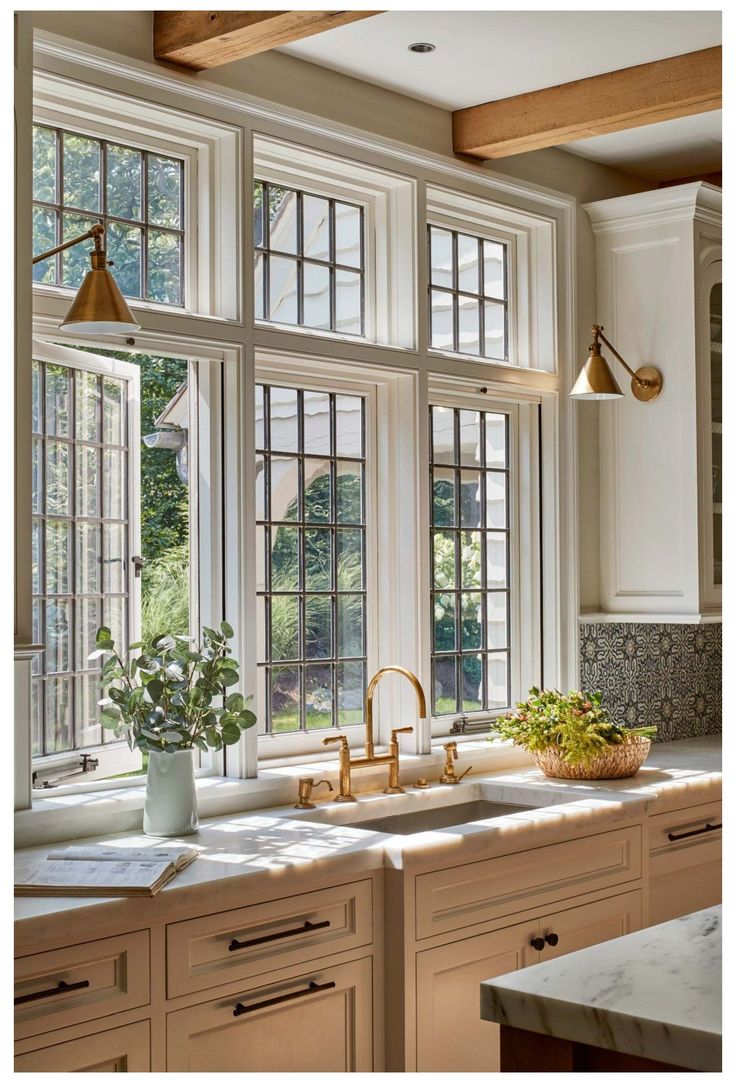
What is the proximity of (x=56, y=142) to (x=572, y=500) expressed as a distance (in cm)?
220

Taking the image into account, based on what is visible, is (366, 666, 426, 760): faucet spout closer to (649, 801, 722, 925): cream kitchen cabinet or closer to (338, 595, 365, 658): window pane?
(338, 595, 365, 658): window pane

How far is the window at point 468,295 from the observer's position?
4070 millimetres

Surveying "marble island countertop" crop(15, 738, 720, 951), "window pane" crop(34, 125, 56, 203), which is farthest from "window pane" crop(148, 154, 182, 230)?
"marble island countertop" crop(15, 738, 720, 951)

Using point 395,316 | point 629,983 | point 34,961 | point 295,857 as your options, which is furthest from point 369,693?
point 629,983

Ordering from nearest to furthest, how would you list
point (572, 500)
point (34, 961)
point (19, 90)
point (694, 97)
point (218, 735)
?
point (34, 961) → point (19, 90) → point (218, 735) → point (694, 97) → point (572, 500)

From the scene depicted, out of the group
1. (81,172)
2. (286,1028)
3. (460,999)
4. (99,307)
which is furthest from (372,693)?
(81,172)

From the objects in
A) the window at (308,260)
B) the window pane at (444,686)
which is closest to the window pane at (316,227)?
the window at (308,260)

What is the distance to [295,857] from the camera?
2.60 m

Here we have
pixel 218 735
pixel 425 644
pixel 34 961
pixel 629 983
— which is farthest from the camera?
pixel 425 644

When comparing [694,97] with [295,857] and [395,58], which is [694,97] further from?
[295,857]

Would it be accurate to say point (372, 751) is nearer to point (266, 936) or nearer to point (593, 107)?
point (266, 936)

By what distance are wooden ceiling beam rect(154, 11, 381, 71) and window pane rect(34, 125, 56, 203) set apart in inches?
13.8

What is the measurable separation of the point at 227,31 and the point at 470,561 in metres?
1.97

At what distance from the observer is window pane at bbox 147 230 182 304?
322 cm
